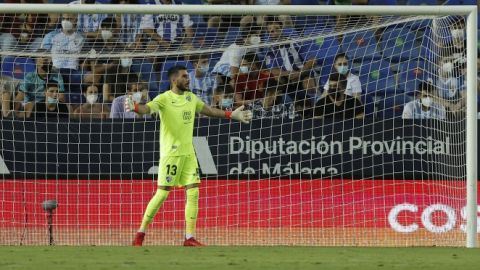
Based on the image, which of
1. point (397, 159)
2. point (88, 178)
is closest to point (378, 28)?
point (397, 159)

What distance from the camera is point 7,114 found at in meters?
14.7

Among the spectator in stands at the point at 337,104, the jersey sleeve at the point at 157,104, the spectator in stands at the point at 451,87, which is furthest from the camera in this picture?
the spectator in stands at the point at 337,104

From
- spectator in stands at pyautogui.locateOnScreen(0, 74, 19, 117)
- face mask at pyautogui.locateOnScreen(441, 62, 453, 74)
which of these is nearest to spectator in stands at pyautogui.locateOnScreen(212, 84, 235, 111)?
spectator in stands at pyautogui.locateOnScreen(0, 74, 19, 117)

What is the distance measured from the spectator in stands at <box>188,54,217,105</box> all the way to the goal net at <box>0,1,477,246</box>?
6 centimetres

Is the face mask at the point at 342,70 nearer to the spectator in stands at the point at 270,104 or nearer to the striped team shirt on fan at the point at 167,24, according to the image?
the spectator in stands at the point at 270,104

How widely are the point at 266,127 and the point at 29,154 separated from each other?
2966 millimetres

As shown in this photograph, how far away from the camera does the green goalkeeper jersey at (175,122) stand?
41.8 ft

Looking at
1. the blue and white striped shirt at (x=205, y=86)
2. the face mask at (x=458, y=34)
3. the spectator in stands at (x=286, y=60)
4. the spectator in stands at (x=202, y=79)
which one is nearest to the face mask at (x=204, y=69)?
the spectator in stands at (x=202, y=79)

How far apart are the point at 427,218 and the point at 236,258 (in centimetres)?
476

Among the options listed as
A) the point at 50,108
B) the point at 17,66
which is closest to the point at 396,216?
the point at 50,108

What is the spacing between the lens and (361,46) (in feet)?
48.3

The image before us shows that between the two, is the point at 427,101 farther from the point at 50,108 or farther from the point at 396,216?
the point at 50,108

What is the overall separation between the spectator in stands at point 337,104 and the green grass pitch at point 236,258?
2.91 m

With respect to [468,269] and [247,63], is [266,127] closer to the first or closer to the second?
[247,63]
